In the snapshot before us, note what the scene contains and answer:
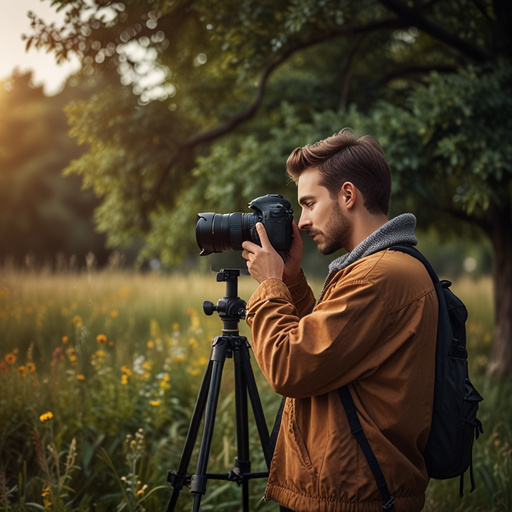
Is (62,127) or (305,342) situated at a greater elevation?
(62,127)

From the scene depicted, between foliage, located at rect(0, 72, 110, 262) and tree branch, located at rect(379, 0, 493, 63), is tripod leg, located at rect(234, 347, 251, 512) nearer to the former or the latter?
tree branch, located at rect(379, 0, 493, 63)

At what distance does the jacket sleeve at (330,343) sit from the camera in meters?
1.63

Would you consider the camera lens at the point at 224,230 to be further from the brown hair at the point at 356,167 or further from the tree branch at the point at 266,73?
the tree branch at the point at 266,73

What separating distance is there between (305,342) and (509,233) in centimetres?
563

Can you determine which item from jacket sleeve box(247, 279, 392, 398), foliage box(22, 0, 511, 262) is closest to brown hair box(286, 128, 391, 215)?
jacket sleeve box(247, 279, 392, 398)

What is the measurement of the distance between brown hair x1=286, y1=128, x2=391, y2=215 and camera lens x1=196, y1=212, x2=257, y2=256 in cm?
38

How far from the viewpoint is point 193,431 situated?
247cm

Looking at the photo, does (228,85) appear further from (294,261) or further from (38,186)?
(38,186)

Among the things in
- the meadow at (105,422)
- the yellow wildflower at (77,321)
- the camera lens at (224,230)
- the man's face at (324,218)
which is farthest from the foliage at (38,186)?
the man's face at (324,218)

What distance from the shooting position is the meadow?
9.90 ft

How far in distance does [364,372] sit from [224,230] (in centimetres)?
82

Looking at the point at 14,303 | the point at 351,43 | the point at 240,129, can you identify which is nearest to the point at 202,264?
the point at 240,129

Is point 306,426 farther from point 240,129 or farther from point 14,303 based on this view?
point 240,129

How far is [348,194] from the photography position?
1888 mm
